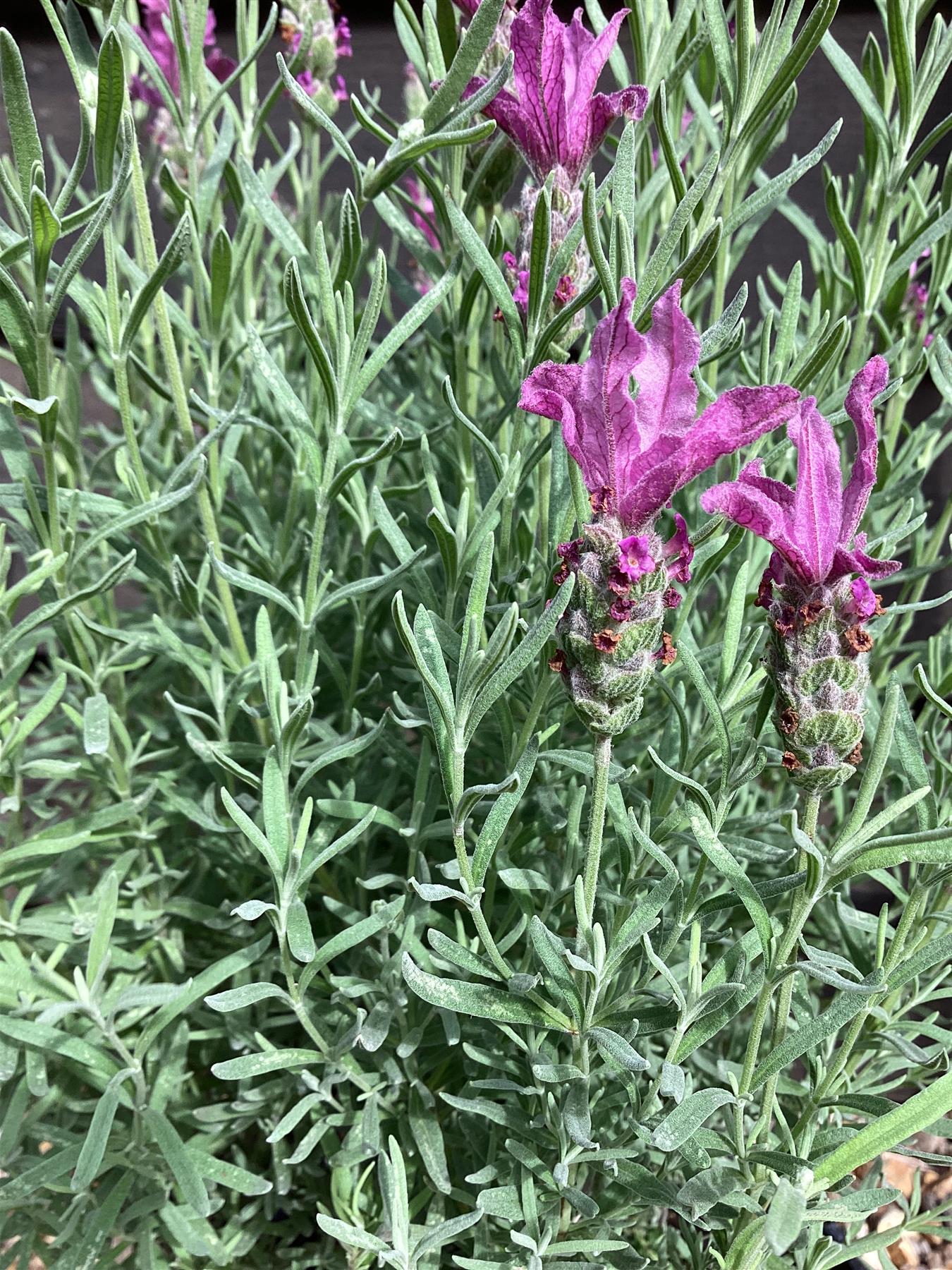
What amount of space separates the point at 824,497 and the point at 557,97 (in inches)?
11.8

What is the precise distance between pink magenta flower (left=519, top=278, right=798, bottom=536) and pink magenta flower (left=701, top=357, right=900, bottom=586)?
0.03 m

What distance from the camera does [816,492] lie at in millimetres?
468

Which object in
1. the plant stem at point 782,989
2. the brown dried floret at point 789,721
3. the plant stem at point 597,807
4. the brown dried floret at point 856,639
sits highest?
the brown dried floret at point 856,639

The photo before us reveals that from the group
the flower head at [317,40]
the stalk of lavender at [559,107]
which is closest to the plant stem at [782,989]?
the stalk of lavender at [559,107]

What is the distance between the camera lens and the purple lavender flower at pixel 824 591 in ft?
1.53

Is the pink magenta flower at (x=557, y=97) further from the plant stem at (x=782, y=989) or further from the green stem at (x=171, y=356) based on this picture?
the plant stem at (x=782, y=989)

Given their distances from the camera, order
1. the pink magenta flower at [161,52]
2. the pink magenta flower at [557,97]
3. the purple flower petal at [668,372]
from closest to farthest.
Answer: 1. the purple flower petal at [668,372]
2. the pink magenta flower at [557,97]
3. the pink magenta flower at [161,52]

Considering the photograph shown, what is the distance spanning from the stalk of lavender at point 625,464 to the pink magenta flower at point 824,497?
0.03 meters

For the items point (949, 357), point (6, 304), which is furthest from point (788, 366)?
point (6, 304)

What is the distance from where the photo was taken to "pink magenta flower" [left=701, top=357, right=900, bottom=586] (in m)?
0.47

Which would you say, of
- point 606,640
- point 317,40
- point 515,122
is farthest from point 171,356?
point 317,40

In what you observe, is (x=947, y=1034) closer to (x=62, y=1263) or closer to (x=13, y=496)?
(x=62, y=1263)

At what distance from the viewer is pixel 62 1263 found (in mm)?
627

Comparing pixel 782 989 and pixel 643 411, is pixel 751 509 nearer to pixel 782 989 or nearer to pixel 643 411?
pixel 643 411
